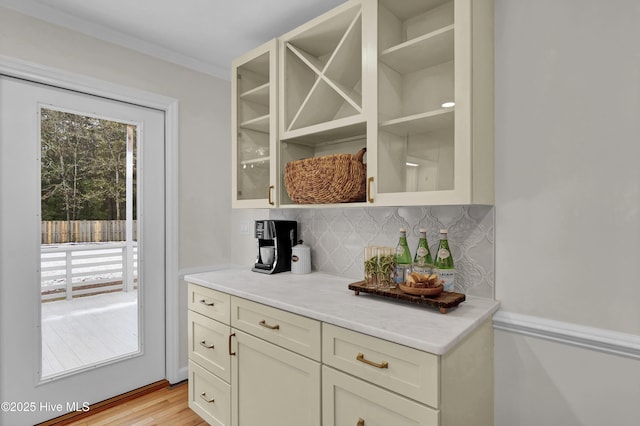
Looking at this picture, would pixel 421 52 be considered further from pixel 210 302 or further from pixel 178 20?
pixel 210 302

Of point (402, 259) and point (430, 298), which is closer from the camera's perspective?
point (430, 298)

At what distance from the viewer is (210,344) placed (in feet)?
6.32

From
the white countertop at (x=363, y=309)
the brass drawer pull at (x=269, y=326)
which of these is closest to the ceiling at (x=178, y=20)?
the white countertop at (x=363, y=309)

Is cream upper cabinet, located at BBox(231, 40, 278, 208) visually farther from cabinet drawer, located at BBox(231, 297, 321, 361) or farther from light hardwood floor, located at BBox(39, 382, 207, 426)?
light hardwood floor, located at BBox(39, 382, 207, 426)

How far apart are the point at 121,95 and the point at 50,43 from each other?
1.41 ft

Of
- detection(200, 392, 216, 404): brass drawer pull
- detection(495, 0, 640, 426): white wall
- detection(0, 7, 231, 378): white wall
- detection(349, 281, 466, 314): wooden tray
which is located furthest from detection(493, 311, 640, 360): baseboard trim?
detection(0, 7, 231, 378): white wall

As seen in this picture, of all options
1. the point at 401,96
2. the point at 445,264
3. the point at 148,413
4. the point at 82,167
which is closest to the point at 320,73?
the point at 401,96

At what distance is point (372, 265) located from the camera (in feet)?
5.40

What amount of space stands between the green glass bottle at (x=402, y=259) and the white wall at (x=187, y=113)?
1671mm

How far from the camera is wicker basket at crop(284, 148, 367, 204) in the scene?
64.0 inches

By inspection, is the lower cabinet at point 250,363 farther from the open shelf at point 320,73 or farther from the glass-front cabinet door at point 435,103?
the open shelf at point 320,73

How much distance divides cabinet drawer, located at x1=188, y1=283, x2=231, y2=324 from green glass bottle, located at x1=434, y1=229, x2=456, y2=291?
1.08 meters

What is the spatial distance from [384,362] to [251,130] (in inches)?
64.0

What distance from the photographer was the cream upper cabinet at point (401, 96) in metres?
1.31
